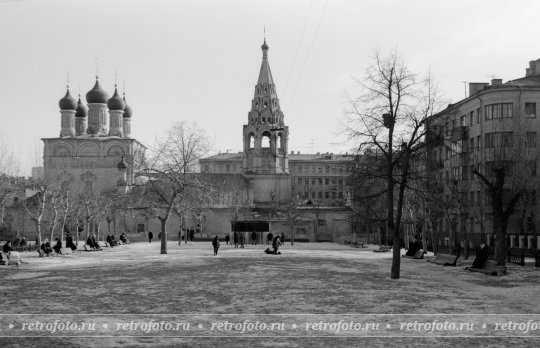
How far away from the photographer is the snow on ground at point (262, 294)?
12156mm

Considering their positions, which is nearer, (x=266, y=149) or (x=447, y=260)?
(x=447, y=260)

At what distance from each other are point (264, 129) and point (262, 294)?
250ft

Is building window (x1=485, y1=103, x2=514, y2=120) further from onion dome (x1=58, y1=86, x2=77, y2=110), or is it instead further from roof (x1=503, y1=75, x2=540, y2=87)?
onion dome (x1=58, y1=86, x2=77, y2=110)

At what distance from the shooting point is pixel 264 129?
310 feet

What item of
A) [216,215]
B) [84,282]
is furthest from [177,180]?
[216,215]

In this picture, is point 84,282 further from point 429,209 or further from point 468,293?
point 429,209

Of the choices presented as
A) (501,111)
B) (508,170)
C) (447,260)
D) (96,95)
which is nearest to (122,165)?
(96,95)

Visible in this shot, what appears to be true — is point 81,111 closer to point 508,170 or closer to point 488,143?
point 488,143

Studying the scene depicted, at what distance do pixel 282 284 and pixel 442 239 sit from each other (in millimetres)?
43287

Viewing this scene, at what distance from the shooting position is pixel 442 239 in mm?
61625

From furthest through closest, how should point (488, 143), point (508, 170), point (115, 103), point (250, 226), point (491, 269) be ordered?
point (115, 103)
point (250, 226)
point (488, 143)
point (508, 170)
point (491, 269)

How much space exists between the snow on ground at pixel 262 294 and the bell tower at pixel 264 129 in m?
65.7

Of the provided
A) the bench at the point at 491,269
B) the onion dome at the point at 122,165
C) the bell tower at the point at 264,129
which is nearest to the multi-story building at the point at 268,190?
the bell tower at the point at 264,129

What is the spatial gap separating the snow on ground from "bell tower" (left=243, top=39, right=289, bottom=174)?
65.7 meters
